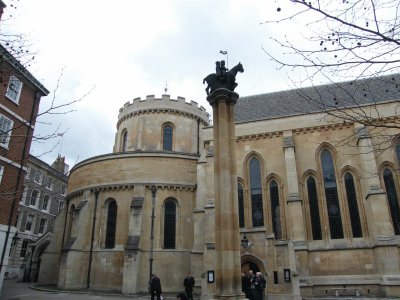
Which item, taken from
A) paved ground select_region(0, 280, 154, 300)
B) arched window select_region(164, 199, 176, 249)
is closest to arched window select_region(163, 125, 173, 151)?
arched window select_region(164, 199, 176, 249)

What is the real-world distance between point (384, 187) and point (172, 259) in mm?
13212

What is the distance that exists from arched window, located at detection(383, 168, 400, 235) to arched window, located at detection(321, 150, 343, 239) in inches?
109

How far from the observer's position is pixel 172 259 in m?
20.7

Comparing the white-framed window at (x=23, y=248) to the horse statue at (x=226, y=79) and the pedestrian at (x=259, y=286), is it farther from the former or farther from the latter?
the horse statue at (x=226, y=79)

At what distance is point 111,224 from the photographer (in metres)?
22.2

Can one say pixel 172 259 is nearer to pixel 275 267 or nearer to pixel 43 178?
pixel 275 267

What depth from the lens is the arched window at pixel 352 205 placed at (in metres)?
18.8

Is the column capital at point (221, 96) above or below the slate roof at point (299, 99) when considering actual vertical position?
below

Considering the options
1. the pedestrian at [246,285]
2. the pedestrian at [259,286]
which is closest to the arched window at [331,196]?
the pedestrian at [259,286]

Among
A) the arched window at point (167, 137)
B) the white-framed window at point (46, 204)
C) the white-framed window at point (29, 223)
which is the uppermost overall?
the arched window at point (167, 137)

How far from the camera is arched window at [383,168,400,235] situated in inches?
725

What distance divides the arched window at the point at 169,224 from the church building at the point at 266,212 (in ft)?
0.22

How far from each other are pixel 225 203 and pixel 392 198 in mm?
14416

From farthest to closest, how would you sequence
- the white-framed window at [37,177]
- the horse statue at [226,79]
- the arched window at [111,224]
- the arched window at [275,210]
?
the white-framed window at [37,177] → the arched window at [111,224] → the arched window at [275,210] → the horse statue at [226,79]
